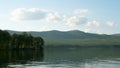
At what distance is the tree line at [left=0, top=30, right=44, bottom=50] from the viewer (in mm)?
163000

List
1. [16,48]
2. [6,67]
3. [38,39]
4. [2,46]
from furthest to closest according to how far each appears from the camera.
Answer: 1. [38,39]
2. [16,48]
3. [2,46]
4. [6,67]

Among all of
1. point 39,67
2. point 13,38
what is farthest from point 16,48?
point 39,67

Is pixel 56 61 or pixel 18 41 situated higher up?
pixel 18 41

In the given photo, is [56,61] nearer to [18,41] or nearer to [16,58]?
[16,58]

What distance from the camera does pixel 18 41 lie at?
174m

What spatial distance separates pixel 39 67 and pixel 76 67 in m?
8.01

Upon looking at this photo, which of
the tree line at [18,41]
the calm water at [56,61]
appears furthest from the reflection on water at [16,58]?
the tree line at [18,41]

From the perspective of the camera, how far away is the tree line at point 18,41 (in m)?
163

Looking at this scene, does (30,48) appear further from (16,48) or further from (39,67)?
(39,67)

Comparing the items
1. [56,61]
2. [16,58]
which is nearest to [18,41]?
[16,58]

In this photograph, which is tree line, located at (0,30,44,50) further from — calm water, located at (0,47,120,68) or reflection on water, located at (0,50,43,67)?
calm water, located at (0,47,120,68)

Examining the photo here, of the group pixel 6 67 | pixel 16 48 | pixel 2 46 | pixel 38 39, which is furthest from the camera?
pixel 38 39

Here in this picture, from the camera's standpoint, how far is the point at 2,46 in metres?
162

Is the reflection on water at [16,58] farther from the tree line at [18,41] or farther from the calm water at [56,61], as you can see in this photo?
the tree line at [18,41]
